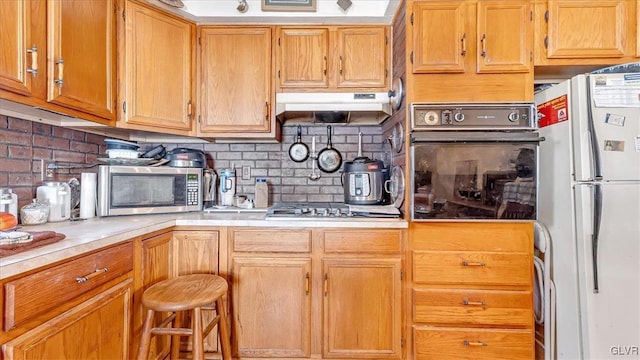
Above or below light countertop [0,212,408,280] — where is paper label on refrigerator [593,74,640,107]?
above

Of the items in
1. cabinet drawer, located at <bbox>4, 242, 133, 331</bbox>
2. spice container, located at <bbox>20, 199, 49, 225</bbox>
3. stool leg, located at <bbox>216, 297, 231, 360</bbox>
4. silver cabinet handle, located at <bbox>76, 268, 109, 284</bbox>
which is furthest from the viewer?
stool leg, located at <bbox>216, 297, 231, 360</bbox>

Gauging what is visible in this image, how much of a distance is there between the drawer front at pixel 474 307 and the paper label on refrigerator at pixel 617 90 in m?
1.06

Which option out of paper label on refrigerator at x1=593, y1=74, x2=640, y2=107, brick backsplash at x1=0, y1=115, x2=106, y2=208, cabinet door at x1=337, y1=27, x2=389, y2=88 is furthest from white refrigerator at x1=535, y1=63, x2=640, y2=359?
brick backsplash at x1=0, y1=115, x2=106, y2=208

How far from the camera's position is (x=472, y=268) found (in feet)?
4.91

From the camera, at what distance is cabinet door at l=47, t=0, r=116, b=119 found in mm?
1180

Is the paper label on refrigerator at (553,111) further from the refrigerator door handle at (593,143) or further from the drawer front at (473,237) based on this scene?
the drawer front at (473,237)

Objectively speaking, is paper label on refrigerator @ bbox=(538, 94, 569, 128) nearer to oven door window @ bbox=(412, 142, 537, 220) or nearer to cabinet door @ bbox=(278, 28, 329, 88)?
oven door window @ bbox=(412, 142, 537, 220)

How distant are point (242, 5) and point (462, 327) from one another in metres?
2.34

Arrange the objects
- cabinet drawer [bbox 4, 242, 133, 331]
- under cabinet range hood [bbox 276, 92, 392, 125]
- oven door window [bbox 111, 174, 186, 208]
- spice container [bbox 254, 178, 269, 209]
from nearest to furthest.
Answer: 1. cabinet drawer [bbox 4, 242, 133, 331]
2. oven door window [bbox 111, 174, 186, 208]
3. under cabinet range hood [bbox 276, 92, 392, 125]
4. spice container [bbox 254, 178, 269, 209]

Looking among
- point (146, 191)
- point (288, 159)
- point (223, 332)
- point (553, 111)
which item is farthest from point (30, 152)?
point (553, 111)

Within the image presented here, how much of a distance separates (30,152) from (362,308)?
1.92 meters

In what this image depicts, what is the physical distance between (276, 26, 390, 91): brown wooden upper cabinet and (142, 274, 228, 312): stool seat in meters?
1.28

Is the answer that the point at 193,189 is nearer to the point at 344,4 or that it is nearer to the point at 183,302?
the point at 183,302

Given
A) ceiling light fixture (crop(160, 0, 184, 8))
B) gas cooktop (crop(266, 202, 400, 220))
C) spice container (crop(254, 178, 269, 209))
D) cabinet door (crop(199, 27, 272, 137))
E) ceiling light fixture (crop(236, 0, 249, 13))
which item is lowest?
gas cooktop (crop(266, 202, 400, 220))
